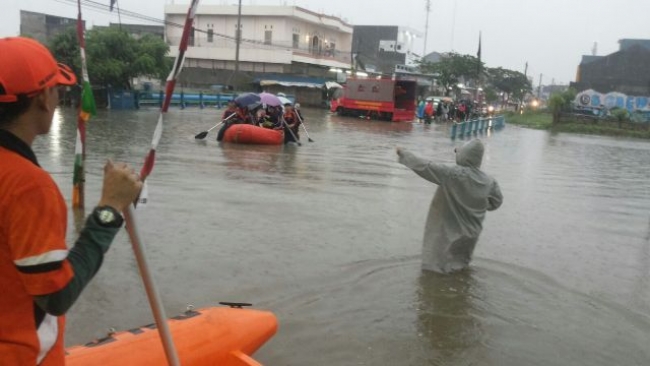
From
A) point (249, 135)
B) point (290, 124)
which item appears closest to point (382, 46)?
point (290, 124)

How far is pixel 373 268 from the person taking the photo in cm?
637

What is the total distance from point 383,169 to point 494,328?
9045 mm

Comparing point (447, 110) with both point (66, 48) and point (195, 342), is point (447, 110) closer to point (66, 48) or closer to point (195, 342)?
point (66, 48)

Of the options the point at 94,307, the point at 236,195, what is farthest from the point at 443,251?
the point at 236,195

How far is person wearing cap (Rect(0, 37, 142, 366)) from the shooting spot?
1639 millimetres

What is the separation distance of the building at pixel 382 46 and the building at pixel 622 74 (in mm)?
20378

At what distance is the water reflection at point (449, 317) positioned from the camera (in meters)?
4.58

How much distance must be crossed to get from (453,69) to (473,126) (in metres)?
30.6

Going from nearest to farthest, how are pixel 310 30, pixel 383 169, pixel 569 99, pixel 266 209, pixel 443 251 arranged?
pixel 443 251 < pixel 266 209 < pixel 383 169 < pixel 569 99 < pixel 310 30

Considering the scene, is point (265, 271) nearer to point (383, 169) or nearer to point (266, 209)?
point (266, 209)

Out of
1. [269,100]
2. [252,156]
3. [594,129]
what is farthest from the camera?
[594,129]

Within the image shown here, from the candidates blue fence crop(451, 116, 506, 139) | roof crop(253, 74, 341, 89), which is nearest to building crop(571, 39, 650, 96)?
roof crop(253, 74, 341, 89)

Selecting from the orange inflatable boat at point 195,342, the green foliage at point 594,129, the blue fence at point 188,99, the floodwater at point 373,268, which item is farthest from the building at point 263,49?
the orange inflatable boat at point 195,342

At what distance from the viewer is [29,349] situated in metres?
1.76
